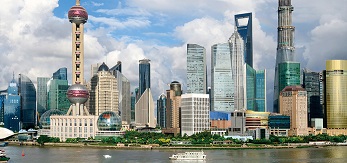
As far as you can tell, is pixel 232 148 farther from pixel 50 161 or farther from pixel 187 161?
pixel 50 161

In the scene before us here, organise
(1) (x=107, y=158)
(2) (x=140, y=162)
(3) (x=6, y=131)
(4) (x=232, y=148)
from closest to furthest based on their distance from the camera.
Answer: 1. (3) (x=6, y=131)
2. (2) (x=140, y=162)
3. (1) (x=107, y=158)
4. (4) (x=232, y=148)

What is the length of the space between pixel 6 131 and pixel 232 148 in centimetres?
13313

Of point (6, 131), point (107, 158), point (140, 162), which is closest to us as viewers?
point (6, 131)

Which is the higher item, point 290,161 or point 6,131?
point 6,131

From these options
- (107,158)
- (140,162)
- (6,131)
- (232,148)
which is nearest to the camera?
(6,131)

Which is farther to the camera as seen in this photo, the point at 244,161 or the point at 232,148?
the point at 232,148

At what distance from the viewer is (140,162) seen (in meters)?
126

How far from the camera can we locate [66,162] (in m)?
126

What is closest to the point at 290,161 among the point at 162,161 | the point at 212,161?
the point at 212,161

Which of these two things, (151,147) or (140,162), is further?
(151,147)

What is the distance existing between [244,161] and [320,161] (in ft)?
56.5

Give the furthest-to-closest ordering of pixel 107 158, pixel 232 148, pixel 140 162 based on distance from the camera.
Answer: pixel 232 148, pixel 107 158, pixel 140 162

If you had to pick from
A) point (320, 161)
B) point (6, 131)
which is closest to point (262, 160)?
point (320, 161)

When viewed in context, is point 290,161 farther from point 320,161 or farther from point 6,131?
point 6,131
